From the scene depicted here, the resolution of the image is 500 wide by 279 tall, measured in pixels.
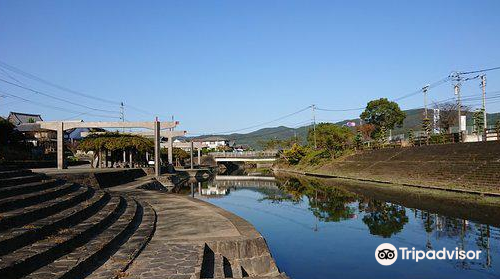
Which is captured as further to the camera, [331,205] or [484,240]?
[331,205]

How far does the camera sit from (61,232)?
27.3 feet

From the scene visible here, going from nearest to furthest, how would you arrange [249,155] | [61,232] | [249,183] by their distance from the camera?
[61,232] < [249,183] < [249,155]

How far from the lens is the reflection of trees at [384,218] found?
1527 cm

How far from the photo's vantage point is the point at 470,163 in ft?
90.2

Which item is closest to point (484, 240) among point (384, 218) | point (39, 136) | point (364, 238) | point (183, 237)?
point (364, 238)

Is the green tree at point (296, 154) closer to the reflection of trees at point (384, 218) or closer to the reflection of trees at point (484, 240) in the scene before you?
the reflection of trees at point (384, 218)

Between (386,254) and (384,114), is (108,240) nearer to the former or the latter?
(386,254)

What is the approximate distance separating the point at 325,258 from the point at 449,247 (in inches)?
161

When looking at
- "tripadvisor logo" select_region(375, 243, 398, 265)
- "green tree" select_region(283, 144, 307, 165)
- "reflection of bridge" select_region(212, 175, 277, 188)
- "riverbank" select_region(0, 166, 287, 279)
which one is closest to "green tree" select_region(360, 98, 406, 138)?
"green tree" select_region(283, 144, 307, 165)

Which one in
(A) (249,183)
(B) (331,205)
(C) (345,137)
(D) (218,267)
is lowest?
(A) (249,183)

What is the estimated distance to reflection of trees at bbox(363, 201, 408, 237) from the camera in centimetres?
1527

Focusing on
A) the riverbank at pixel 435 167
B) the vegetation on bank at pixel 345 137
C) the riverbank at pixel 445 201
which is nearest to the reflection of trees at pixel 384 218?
the riverbank at pixel 445 201

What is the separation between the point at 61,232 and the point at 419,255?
977 cm

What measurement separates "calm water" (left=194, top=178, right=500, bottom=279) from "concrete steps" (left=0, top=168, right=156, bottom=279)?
A: 455 centimetres
